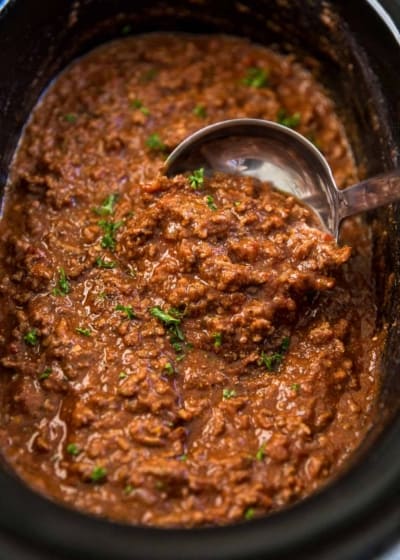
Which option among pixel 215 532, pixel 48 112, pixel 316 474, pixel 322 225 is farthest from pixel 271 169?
pixel 215 532

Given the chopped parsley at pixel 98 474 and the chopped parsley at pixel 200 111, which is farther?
the chopped parsley at pixel 200 111

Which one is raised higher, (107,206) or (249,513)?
(107,206)

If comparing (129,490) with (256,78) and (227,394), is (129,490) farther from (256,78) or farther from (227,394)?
(256,78)

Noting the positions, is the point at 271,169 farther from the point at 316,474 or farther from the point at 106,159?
the point at 316,474

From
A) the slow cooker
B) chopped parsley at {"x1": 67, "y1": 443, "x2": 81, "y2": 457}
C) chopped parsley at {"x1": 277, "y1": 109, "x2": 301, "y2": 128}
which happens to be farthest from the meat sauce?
chopped parsley at {"x1": 277, "y1": 109, "x2": 301, "y2": 128}

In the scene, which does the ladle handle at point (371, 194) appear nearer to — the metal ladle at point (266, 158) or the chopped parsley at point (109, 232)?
the metal ladle at point (266, 158)

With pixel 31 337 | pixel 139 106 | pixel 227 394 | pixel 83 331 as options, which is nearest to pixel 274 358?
pixel 227 394

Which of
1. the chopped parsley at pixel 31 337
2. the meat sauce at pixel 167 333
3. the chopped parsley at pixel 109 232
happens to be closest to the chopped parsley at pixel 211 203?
the meat sauce at pixel 167 333
